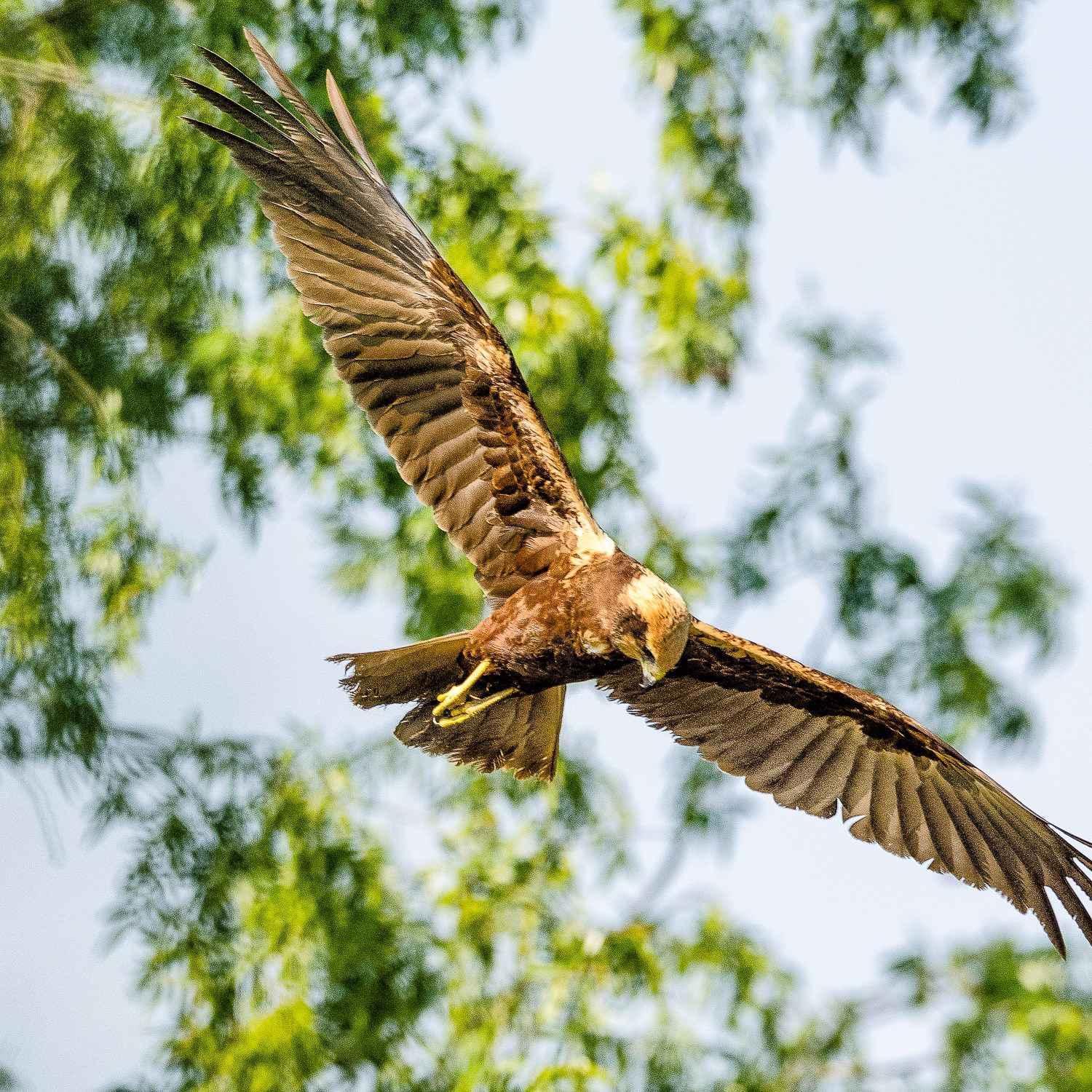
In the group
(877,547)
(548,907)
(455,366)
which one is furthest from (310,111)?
(877,547)

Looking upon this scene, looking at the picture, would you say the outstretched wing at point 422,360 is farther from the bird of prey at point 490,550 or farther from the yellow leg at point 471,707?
the yellow leg at point 471,707

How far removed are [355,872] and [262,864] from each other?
444mm

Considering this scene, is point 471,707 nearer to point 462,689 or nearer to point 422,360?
point 462,689

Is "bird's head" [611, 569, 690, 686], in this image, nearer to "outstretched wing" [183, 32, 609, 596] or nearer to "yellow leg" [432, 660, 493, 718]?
"outstretched wing" [183, 32, 609, 596]

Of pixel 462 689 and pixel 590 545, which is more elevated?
pixel 590 545

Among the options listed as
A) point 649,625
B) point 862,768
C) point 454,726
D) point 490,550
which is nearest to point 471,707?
point 454,726

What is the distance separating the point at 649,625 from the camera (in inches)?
181

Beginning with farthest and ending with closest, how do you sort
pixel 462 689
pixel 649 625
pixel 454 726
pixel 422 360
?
pixel 454 726 < pixel 422 360 < pixel 462 689 < pixel 649 625

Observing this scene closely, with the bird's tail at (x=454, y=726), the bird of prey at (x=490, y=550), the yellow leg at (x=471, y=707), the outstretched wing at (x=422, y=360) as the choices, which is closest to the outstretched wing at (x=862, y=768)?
the bird of prey at (x=490, y=550)

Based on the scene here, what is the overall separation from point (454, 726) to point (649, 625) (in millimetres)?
937

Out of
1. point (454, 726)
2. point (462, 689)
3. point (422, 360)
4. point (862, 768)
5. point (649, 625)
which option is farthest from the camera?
point (862, 768)

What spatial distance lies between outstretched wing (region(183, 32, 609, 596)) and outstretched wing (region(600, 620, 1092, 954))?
73cm

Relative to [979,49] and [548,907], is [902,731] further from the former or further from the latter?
[979,49]

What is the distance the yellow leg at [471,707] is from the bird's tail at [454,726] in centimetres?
8
